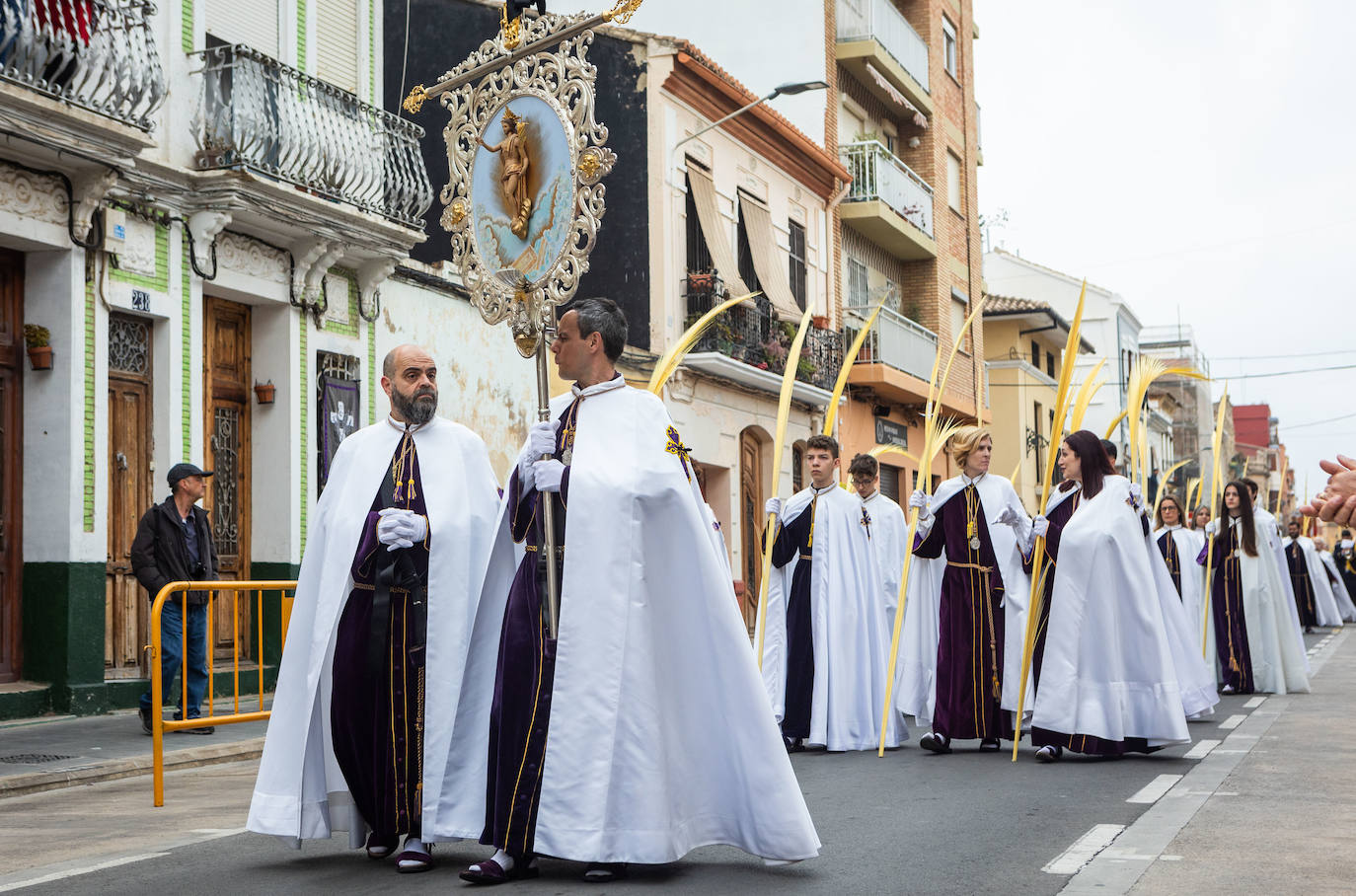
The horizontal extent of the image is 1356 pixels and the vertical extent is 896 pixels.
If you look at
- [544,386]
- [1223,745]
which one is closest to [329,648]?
[544,386]

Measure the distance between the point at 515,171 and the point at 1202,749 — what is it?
595 cm

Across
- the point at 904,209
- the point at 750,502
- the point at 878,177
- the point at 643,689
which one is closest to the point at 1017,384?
the point at 904,209

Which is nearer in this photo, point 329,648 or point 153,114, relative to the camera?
point 329,648

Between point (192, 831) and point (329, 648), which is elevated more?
point (329, 648)

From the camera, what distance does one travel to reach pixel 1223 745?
33.7 feet

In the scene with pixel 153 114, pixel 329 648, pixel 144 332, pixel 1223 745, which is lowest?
pixel 1223 745

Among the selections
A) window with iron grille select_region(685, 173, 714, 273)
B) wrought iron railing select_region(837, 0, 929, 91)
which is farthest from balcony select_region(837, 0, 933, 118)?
window with iron grille select_region(685, 173, 714, 273)

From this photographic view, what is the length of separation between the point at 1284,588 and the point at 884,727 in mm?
7459

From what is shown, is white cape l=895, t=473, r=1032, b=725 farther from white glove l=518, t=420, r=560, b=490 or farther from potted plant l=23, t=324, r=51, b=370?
potted plant l=23, t=324, r=51, b=370

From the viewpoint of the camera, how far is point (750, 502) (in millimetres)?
26953

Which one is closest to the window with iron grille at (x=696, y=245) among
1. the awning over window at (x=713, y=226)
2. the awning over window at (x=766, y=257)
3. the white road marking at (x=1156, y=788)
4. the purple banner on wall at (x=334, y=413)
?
the awning over window at (x=713, y=226)

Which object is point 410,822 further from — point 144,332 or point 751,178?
point 751,178

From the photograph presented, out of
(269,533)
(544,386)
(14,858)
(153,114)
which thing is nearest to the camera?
(544,386)

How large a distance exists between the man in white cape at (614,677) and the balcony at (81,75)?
7.83 meters
